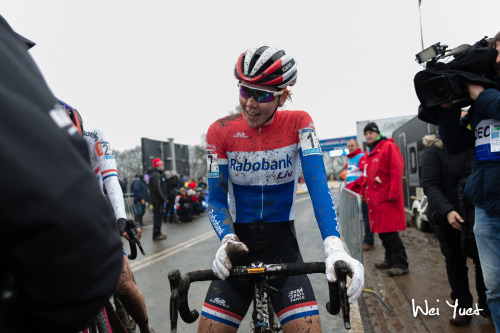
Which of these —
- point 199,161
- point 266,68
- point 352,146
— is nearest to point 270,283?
point 266,68

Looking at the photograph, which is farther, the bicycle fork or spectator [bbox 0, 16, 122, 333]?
the bicycle fork

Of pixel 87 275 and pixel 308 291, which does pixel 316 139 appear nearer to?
pixel 308 291

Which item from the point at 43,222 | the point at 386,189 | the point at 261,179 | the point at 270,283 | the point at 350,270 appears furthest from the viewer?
the point at 386,189

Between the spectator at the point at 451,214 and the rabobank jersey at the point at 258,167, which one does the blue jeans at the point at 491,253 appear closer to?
the spectator at the point at 451,214

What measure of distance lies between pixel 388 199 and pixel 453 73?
319 centimetres

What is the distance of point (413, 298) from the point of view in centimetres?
417

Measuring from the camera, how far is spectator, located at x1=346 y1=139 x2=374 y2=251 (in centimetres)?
692

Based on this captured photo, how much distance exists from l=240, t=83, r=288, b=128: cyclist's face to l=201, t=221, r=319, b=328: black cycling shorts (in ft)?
2.19

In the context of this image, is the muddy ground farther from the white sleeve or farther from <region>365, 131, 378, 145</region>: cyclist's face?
the white sleeve

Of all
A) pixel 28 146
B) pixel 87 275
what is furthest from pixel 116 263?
pixel 28 146

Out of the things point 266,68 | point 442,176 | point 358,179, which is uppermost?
point 266,68

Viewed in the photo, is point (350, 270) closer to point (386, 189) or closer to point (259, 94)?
point (259, 94)

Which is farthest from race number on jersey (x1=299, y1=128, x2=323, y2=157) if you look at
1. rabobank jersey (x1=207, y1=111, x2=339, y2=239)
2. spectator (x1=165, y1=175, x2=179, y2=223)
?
spectator (x1=165, y1=175, x2=179, y2=223)

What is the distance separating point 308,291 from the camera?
6.26ft
